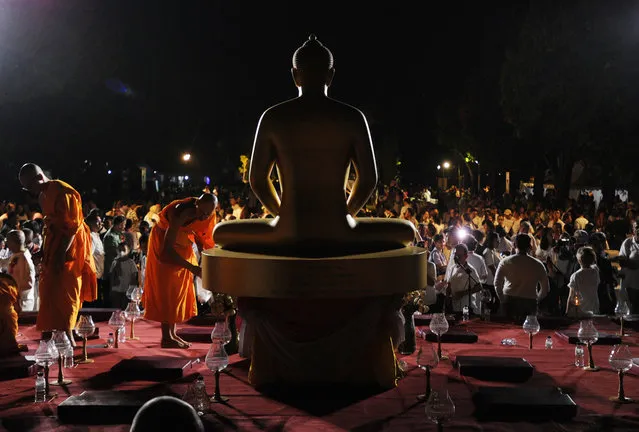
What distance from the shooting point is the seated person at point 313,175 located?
7074 mm

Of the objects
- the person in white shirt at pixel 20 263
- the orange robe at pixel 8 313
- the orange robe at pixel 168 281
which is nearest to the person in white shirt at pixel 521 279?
the orange robe at pixel 168 281

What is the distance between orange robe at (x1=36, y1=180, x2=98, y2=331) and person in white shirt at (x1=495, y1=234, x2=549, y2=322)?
17.1ft

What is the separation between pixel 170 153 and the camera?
51875 millimetres

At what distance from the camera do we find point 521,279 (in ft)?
31.6

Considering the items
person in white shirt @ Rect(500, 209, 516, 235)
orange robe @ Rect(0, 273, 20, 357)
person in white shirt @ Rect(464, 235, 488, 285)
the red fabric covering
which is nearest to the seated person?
the red fabric covering

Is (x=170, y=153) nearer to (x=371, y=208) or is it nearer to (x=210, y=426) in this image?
(x=371, y=208)

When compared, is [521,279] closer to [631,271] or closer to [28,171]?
[631,271]

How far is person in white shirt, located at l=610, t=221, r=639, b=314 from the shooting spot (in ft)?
36.7

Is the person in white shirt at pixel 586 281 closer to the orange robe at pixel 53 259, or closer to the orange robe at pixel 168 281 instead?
the orange robe at pixel 168 281

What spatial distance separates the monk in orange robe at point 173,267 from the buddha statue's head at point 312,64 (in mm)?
2065

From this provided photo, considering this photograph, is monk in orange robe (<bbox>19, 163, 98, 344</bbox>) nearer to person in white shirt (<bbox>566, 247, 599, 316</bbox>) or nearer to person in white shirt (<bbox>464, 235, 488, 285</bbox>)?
person in white shirt (<bbox>464, 235, 488, 285</bbox>)

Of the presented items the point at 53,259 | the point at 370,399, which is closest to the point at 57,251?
the point at 53,259

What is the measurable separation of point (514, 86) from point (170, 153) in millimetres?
27424

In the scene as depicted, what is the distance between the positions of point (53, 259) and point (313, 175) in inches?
129
